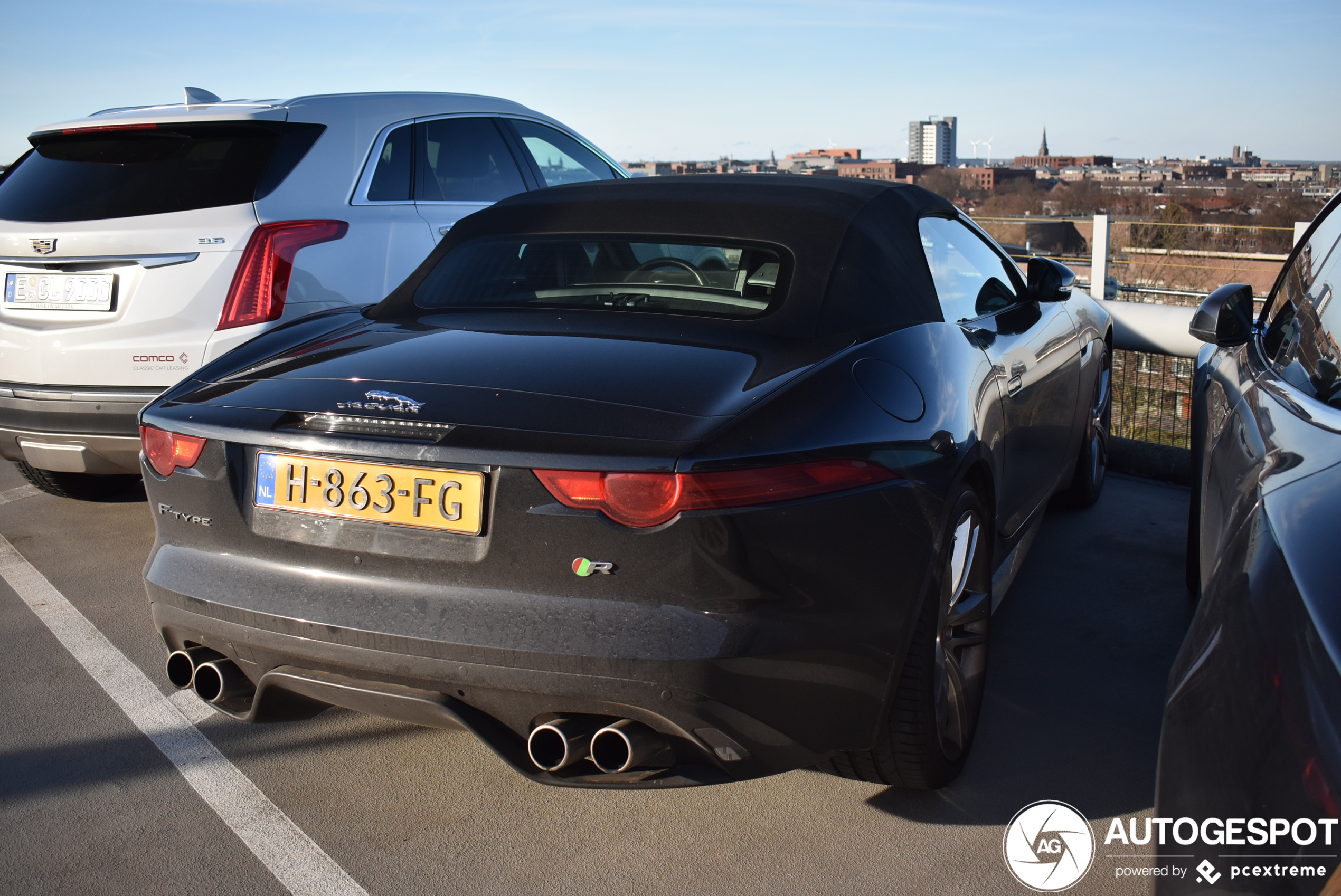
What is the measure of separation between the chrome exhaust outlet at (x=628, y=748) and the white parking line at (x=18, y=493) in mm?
4403

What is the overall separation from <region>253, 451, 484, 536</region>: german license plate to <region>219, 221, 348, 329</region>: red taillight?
192 cm

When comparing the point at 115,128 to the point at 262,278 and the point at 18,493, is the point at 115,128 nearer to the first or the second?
the point at 262,278

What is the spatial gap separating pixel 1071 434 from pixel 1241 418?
5.81ft

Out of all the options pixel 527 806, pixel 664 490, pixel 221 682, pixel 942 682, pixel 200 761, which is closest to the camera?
pixel 664 490

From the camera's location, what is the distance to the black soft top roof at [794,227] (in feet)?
8.79

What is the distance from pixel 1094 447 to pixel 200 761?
3877 millimetres

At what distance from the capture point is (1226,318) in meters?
3.26

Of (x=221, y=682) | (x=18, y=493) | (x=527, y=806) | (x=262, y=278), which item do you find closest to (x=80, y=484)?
(x=18, y=493)

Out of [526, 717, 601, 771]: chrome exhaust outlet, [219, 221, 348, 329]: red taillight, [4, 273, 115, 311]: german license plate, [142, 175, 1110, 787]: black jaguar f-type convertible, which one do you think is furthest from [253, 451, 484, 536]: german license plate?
[4, 273, 115, 311]: german license plate

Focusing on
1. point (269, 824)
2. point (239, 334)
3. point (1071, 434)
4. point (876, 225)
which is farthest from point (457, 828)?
point (1071, 434)

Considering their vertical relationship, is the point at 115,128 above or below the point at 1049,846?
above

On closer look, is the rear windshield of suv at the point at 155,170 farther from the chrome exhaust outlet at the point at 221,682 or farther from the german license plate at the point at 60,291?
the chrome exhaust outlet at the point at 221,682

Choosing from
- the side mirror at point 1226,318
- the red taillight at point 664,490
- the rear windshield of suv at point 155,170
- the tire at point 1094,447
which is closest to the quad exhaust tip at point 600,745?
the red taillight at point 664,490

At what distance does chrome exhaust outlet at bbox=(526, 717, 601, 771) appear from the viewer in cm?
211
